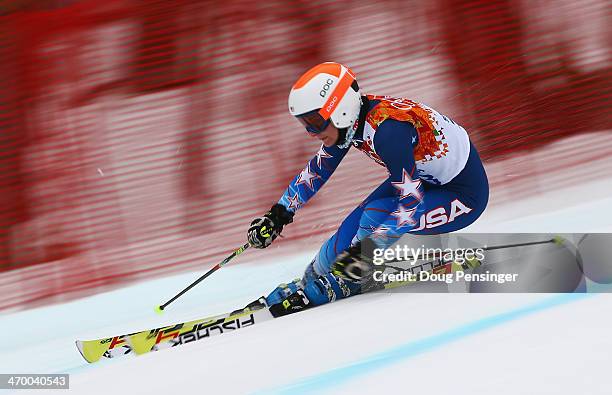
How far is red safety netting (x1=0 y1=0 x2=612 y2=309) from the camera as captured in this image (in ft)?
14.3

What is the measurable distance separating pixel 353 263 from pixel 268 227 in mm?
623

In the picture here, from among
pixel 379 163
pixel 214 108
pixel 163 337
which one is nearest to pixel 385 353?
pixel 379 163

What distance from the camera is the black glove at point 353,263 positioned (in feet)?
10.1

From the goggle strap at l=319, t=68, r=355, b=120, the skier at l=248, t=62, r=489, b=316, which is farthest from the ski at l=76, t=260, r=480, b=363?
the goggle strap at l=319, t=68, r=355, b=120

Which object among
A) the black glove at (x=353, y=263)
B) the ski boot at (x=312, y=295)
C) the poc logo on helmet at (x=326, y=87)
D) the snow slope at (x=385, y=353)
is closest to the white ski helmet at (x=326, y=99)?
the poc logo on helmet at (x=326, y=87)

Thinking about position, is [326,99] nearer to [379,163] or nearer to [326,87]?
[326,87]

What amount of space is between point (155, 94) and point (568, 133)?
303 centimetres

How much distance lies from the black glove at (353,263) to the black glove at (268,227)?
51cm

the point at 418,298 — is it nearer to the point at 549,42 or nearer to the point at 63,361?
the point at 63,361

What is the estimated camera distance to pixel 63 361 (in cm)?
335

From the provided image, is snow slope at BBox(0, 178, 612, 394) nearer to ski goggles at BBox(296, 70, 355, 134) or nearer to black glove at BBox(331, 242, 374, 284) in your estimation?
black glove at BBox(331, 242, 374, 284)

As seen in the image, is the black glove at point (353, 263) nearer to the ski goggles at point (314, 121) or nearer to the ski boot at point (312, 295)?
the ski boot at point (312, 295)

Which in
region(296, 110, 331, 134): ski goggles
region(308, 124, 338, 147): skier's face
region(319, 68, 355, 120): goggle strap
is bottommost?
region(308, 124, 338, 147): skier's face

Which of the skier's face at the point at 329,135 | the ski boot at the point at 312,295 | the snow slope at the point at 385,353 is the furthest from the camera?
the ski boot at the point at 312,295
